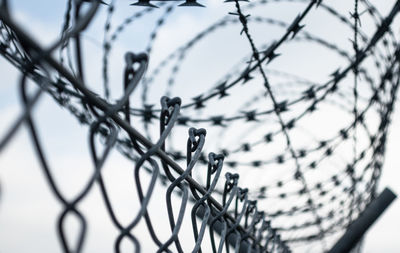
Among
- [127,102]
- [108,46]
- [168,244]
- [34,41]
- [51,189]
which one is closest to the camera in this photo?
[34,41]

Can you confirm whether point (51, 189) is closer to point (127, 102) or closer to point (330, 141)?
point (127, 102)

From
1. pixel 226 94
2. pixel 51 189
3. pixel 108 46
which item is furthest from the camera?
pixel 108 46

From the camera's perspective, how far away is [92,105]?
900 mm

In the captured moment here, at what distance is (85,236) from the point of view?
0.71 meters

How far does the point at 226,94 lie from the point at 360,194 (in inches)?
61.4

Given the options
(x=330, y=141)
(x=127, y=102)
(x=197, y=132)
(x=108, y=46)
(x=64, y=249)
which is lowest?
Result: (x=64, y=249)

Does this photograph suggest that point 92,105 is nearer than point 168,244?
Yes

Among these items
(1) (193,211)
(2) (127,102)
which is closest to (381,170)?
(1) (193,211)

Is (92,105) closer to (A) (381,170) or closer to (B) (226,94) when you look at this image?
(B) (226,94)

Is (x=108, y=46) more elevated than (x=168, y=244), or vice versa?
(x=108, y=46)

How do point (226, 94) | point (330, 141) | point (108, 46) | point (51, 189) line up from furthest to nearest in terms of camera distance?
1. point (108, 46)
2. point (330, 141)
3. point (226, 94)
4. point (51, 189)

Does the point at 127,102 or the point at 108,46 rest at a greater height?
the point at 108,46

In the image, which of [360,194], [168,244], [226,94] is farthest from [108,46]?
[168,244]

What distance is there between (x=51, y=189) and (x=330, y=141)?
2.44 meters
